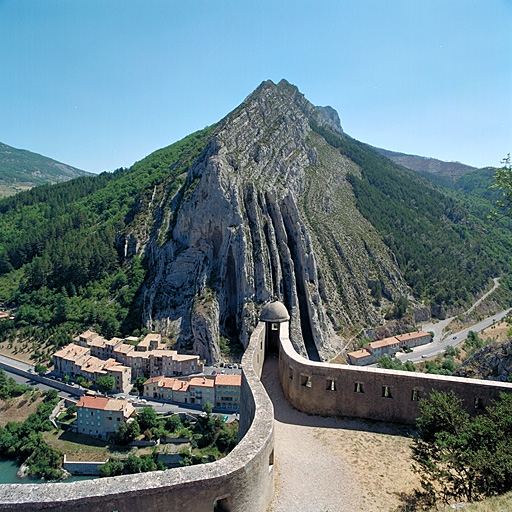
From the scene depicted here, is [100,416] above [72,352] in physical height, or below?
below

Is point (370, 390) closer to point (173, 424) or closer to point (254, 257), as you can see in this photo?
point (173, 424)

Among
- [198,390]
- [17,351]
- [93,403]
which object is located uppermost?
[198,390]

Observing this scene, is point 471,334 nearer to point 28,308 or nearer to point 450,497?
point 450,497

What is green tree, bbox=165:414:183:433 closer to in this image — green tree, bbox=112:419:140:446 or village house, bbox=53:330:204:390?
green tree, bbox=112:419:140:446

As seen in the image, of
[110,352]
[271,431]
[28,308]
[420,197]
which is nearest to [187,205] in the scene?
[110,352]

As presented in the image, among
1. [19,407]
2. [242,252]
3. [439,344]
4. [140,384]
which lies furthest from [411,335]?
[19,407]

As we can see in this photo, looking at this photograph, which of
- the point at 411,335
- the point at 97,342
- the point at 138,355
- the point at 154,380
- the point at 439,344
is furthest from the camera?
the point at 439,344

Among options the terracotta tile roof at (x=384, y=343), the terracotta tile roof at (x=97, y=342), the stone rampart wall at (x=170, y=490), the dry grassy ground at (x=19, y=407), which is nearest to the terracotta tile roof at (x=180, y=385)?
the terracotta tile roof at (x=97, y=342)

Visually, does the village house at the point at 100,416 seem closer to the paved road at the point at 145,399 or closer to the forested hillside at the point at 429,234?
the paved road at the point at 145,399
